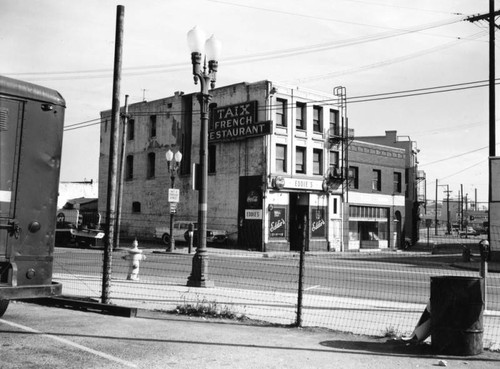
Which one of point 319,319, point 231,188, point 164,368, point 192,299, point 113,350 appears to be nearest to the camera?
point 164,368

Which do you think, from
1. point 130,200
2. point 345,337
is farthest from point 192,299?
point 130,200

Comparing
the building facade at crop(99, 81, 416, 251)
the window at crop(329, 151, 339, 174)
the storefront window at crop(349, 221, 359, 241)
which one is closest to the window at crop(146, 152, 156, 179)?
the building facade at crop(99, 81, 416, 251)

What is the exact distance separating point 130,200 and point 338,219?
56.3 feet

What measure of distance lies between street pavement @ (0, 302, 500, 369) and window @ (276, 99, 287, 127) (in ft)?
93.7

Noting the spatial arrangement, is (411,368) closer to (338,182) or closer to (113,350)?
(113,350)

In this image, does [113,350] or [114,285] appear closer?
[113,350]

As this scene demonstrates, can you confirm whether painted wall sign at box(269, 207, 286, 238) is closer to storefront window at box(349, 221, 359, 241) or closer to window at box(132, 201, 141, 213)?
storefront window at box(349, 221, 359, 241)

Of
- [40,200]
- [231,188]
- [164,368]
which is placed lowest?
[164,368]

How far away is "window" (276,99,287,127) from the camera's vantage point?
1443 inches

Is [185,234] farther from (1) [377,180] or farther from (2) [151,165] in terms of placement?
(1) [377,180]

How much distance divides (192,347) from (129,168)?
4086 centimetres

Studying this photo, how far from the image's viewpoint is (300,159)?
3822cm

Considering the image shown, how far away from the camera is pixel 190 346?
23.0 feet

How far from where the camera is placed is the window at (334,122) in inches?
1588
